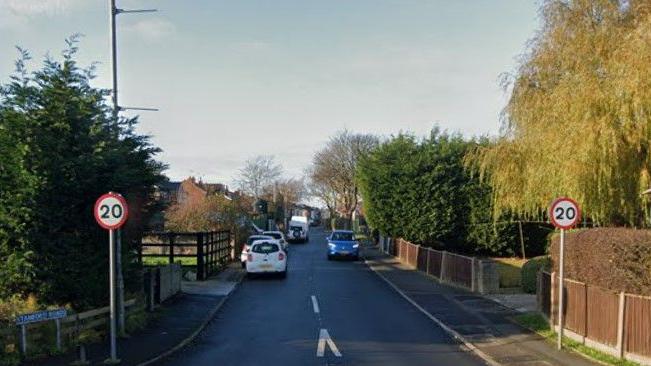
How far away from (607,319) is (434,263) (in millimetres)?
18427

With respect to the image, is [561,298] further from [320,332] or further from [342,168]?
[342,168]

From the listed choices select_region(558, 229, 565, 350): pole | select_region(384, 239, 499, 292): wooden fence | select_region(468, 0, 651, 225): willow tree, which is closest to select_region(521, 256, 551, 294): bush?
select_region(384, 239, 499, 292): wooden fence

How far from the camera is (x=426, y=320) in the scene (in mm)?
17672

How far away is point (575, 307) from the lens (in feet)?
45.1

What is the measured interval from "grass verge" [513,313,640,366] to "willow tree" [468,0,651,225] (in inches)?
122

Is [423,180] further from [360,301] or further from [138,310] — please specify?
[138,310]

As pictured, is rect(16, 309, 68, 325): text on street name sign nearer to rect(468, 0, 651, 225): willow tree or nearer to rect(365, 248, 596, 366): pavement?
rect(365, 248, 596, 366): pavement

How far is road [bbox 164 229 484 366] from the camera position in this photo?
12398 mm

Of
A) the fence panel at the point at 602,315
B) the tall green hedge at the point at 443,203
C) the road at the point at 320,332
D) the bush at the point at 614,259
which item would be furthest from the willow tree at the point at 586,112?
the tall green hedge at the point at 443,203

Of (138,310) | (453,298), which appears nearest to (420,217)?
(453,298)

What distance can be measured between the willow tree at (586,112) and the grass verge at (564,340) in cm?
310

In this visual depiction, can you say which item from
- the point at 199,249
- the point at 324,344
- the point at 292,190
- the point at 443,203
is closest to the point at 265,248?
the point at 199,249

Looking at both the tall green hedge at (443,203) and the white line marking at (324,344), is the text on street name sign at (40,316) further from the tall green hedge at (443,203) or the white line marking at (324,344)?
the tall green hedge at (443,203)

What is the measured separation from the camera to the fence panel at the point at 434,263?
2971cm
